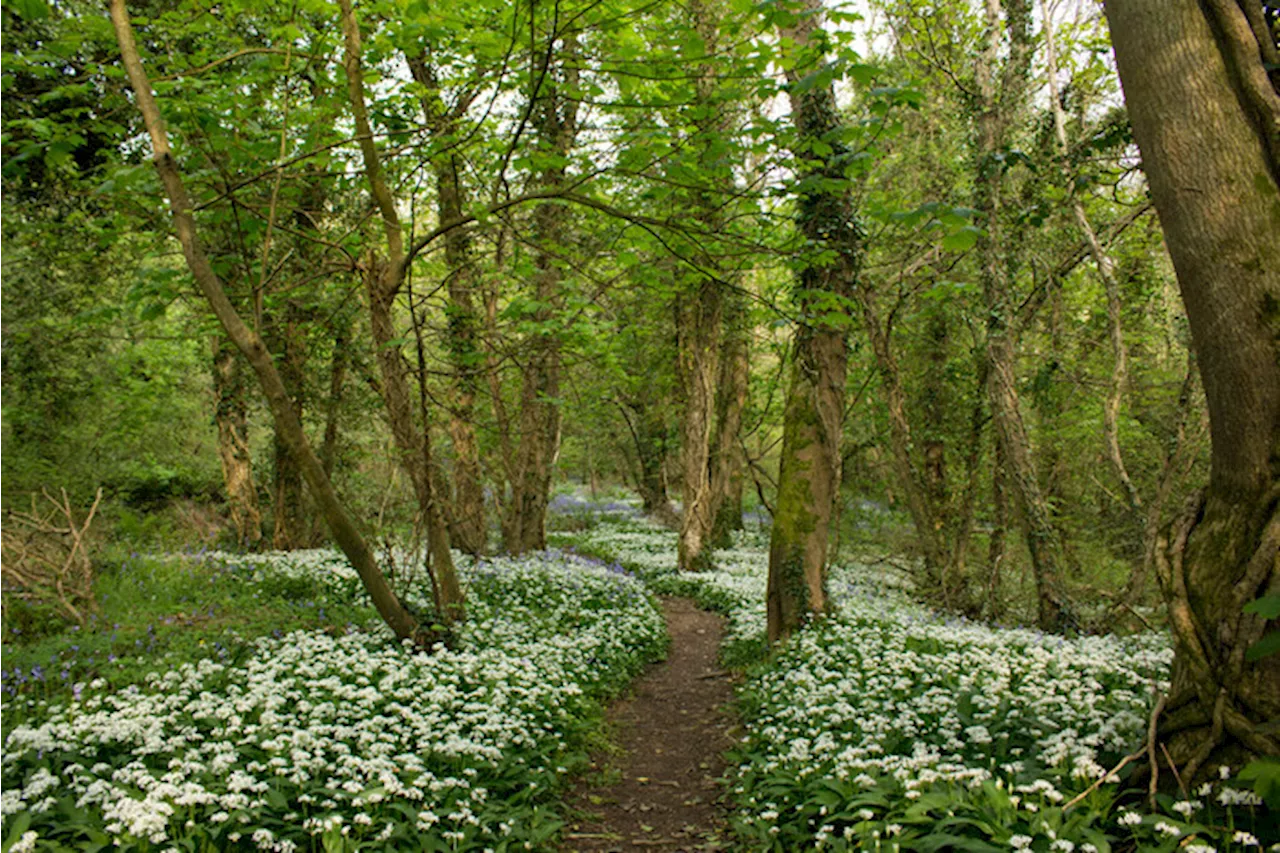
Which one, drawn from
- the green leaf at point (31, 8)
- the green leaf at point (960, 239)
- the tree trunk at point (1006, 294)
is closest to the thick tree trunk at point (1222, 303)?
the green leaf at point (960, 239)

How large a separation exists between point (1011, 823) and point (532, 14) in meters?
5.37

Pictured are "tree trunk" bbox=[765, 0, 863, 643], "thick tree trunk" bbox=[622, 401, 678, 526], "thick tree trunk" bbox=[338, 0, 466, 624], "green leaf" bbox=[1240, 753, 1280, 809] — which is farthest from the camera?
"thick tree trunk" bbox=[622, 401, 678, 526]

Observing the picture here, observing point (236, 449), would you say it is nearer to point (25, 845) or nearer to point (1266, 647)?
point (25, 845)

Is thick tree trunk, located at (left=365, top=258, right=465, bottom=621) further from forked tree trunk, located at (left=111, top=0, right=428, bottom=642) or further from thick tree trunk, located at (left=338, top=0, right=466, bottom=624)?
forked tree trunk, located at (left=111, top=0, right=428, bottom=642)

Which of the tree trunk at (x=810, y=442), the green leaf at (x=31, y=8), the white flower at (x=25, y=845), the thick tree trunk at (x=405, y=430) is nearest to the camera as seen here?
the white flower at (x=25, y=845)

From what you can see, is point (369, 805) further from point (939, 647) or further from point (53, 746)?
point (939, 647)

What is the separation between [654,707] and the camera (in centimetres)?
820

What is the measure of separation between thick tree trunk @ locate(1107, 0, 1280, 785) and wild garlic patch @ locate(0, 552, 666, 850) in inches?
152

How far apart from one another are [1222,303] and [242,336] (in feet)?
20.1

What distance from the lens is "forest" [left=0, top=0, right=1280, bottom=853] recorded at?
3578 mm

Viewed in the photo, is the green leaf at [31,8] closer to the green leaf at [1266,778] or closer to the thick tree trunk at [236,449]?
the green leaf at [1266,778]

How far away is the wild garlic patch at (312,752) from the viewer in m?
3.86

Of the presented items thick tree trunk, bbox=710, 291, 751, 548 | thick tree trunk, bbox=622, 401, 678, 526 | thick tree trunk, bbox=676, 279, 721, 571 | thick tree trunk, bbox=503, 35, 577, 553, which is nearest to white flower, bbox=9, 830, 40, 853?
thick tree trunk, bbox=503, 35, 577, 553

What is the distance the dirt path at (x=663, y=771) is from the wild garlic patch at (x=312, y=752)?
1.26ft
